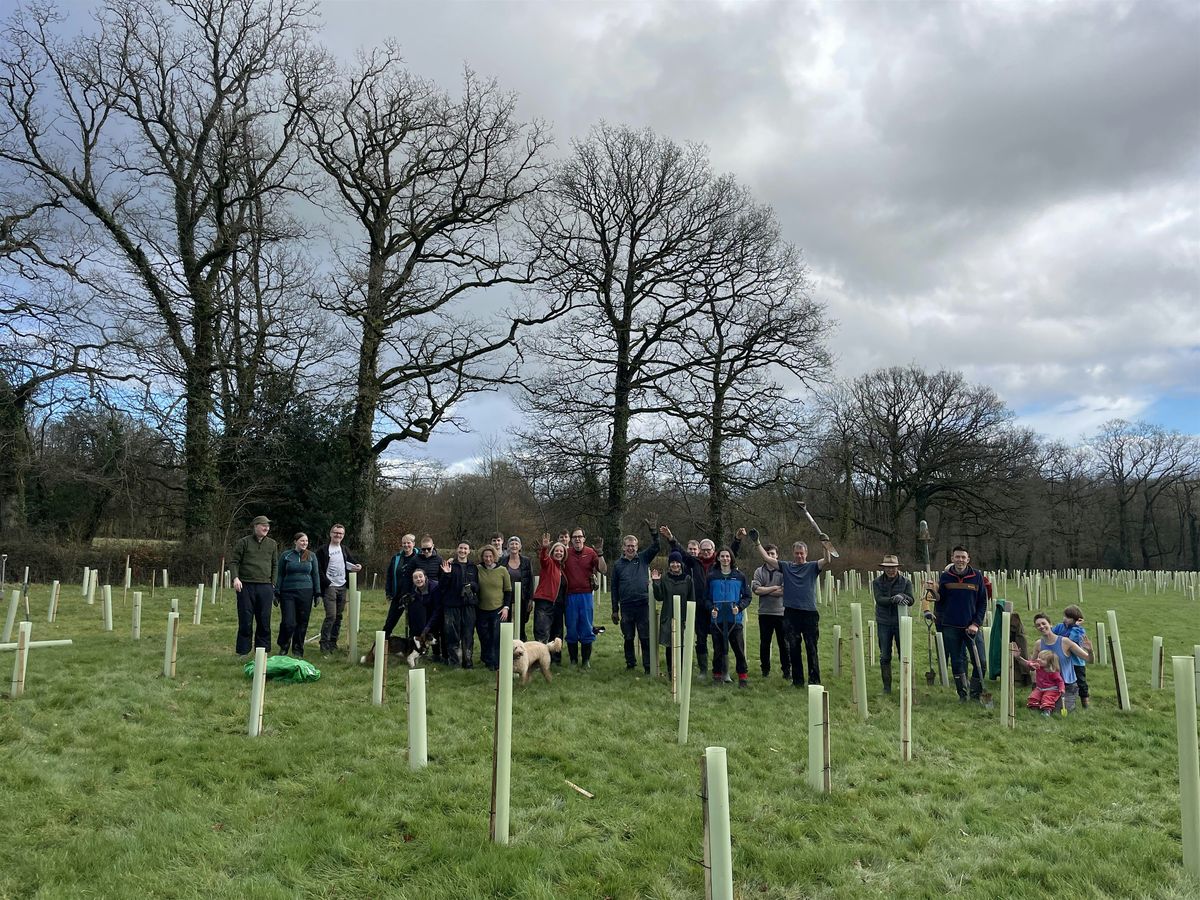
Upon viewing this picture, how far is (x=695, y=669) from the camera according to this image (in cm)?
1000

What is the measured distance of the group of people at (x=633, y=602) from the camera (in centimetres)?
874

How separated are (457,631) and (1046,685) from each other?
7116 millimetres

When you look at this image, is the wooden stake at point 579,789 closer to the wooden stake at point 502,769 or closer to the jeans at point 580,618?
the wooden stake at point 502,769

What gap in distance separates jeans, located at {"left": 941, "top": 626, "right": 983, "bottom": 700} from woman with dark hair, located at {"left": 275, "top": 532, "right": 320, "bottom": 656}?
804cm

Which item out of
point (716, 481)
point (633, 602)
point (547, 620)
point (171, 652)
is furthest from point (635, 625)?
point (716, 481)

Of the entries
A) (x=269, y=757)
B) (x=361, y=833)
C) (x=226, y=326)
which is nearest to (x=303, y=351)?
(x=226, y=326)

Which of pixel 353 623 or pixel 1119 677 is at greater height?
pixel 353 623

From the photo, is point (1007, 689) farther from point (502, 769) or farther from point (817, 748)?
point (502, 769)

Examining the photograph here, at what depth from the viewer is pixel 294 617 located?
953cm

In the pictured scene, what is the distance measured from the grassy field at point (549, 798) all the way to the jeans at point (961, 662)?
479mm

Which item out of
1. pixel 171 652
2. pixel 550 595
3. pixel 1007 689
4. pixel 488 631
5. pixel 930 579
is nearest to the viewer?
pixel 1007 689

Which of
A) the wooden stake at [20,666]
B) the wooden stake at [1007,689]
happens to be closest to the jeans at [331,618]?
the wooden stake at [20,666]

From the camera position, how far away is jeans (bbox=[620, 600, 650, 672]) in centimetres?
993

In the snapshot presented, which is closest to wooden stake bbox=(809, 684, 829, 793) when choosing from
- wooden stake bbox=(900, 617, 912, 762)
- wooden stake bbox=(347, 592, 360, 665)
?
wooden stake bbox=(900, 617, 912, 762)
